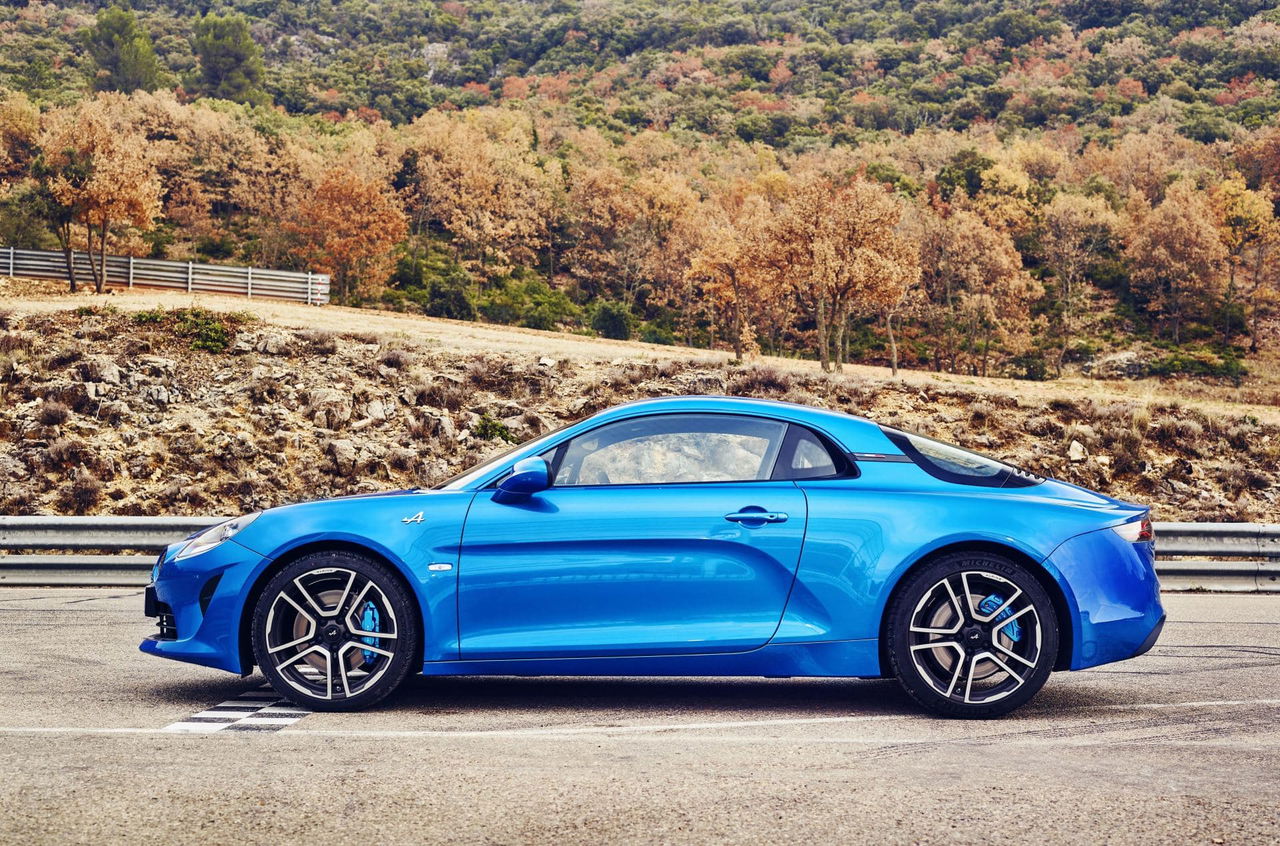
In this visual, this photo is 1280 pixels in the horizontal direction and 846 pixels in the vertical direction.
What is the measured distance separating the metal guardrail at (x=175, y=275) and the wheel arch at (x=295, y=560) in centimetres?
4398

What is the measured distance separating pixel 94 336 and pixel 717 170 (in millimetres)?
74151

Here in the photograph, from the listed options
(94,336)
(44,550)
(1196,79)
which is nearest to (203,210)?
(94,336)

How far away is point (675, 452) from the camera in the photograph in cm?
586

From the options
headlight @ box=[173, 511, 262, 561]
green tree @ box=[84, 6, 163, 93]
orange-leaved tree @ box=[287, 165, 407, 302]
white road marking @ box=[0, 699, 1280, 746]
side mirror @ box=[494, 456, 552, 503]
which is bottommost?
white road marking @ box=[0, 699, 1280, 746]

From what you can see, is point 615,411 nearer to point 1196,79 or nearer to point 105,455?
point 105,455

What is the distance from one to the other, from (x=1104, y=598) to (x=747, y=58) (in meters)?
151

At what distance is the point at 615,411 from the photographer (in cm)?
600

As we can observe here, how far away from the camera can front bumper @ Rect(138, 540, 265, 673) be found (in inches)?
227

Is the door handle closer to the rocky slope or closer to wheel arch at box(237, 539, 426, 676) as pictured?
wheel arch at box(237, 539, 426, 676)

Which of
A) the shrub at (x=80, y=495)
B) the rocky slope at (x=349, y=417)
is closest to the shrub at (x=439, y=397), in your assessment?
the rocky slope at (x=349, y=417)

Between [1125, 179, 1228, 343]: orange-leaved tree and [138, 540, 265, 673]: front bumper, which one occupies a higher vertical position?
[1125, 179, 1228, 343]: orange-leaved tree

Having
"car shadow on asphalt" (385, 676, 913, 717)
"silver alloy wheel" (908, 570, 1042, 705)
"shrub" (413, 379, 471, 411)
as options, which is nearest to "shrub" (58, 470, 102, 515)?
"shrub" (413, 379, 471, 411)

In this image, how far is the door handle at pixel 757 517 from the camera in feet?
18.5

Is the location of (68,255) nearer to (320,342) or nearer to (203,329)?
(203,329)
